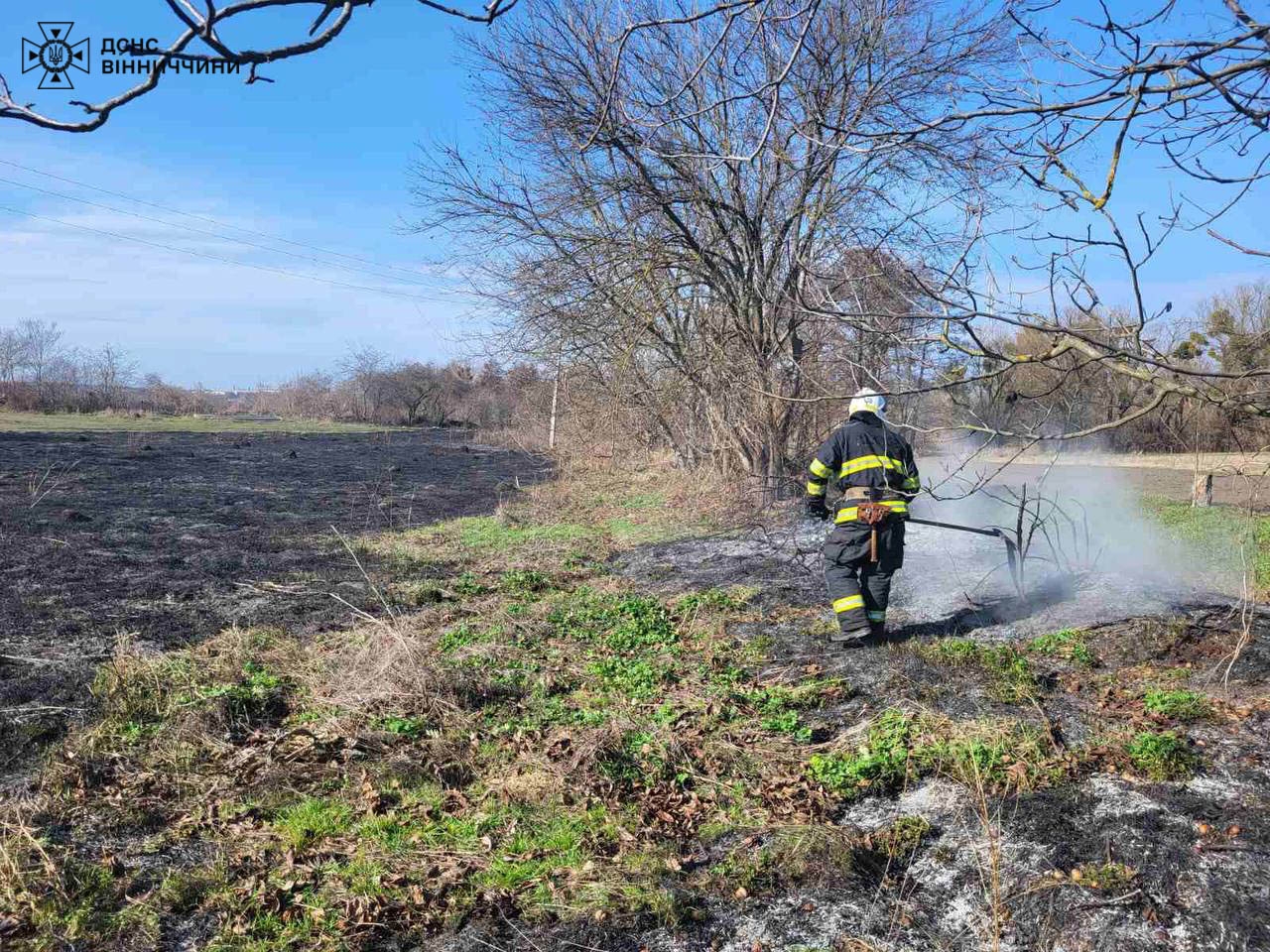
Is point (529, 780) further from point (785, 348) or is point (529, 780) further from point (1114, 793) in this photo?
point (785, 348)

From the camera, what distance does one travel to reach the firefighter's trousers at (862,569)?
6.59m

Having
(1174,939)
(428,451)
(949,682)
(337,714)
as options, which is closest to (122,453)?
(428,451)

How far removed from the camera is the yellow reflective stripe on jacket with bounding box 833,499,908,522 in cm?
658

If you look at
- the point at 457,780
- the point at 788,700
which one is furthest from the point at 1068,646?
the point at 457,780

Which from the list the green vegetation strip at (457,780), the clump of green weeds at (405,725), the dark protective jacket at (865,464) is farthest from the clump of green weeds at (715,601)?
the clump of green weeds at (405,725)

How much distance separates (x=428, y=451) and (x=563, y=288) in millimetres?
20000

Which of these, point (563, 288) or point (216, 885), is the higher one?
point (563, 288)

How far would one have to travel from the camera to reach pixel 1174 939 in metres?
3.18

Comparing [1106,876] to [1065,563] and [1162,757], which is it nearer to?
[1162,757]

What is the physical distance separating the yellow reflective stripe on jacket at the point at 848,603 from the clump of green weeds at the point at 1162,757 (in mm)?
2293

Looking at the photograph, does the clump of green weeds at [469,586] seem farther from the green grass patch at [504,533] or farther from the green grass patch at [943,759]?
the green grass patch at [943,759]

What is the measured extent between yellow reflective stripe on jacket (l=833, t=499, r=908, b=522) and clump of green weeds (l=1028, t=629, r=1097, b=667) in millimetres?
1309

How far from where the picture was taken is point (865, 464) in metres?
6.61

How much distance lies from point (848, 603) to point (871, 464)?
3.45 feet
